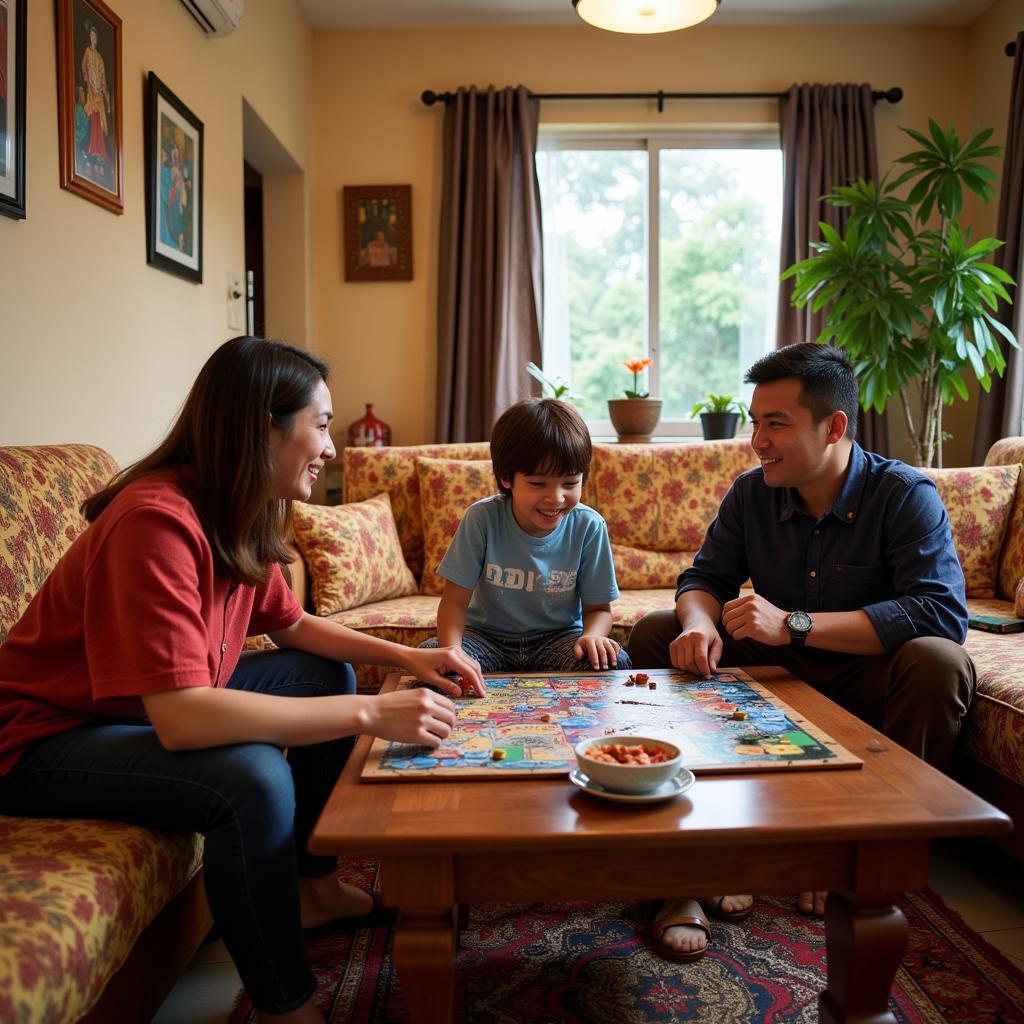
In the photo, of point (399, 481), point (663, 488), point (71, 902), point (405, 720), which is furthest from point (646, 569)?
point (71, 902)

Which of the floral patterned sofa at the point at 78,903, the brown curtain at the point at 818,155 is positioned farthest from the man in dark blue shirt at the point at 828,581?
the brown curtain at the point at 818,155

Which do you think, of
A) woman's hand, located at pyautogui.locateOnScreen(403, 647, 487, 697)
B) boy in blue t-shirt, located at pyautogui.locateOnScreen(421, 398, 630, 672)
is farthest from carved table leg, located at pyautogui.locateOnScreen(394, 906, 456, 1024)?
boy in blue t-shirt, located at pyautogui.locateOnScreen(421, 398, 630, 672)

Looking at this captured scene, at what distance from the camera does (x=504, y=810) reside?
108 cm

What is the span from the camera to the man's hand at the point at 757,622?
5.44 feet

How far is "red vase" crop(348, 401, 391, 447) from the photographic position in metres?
4.47

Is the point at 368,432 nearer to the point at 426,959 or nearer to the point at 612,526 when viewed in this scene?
the point at 612,526

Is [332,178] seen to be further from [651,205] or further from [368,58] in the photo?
[651,205]

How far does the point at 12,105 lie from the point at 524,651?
1.52m

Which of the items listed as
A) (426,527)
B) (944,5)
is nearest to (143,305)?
(426,527)

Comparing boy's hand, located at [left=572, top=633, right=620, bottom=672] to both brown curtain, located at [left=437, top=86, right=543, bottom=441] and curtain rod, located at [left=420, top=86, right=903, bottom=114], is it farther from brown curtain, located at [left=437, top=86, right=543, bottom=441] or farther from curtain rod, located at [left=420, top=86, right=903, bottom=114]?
curtain rod, located at [left=420, top=86, right=903, bottom=114]

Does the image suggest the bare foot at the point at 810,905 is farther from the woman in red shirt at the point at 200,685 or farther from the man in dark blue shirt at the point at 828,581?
the woman in red shirt at the point at 200,685

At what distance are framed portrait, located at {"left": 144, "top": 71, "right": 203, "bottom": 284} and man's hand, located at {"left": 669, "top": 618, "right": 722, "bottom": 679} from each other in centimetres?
189

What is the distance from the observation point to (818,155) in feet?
14.6

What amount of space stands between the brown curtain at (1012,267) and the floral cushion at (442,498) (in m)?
2.37
